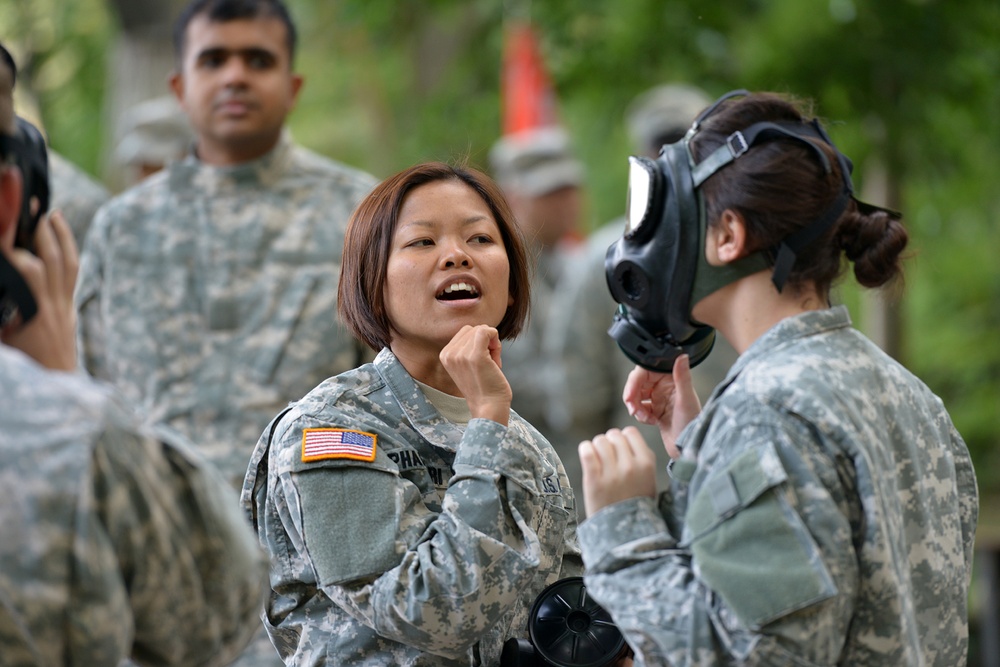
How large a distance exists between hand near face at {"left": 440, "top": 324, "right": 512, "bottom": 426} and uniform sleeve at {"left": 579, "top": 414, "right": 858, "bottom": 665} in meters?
0.56

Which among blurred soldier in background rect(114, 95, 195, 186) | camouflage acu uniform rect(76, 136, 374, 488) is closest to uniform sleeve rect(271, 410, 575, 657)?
camouflage acu uniform rect(76, 136, 374, 488)

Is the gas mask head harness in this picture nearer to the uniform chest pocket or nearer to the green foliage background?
the uniform chest pocket

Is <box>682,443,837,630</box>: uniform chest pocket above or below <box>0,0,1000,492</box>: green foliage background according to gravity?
below

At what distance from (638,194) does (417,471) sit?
79 cm

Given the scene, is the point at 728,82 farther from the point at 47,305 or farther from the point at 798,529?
the point at 47,305

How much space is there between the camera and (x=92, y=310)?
5.30 metres

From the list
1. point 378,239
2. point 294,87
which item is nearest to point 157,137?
point 294,87

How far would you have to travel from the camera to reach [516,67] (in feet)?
36.1

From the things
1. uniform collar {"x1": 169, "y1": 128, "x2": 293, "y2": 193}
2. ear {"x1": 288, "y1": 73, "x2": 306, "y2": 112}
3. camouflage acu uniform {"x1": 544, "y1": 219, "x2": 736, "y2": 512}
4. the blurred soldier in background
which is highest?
ear {"x1": 288, "y1": 73, "x2": 306, "y2": 112}

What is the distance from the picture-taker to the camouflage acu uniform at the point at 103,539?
2.19 m

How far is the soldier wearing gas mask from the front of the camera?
244cm

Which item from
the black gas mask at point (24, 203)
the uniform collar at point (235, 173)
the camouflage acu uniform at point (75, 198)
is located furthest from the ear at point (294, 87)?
the black gas mask at point (24, 203)

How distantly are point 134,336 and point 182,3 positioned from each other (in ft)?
14.9

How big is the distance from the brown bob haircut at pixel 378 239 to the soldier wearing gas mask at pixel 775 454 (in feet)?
1.76
